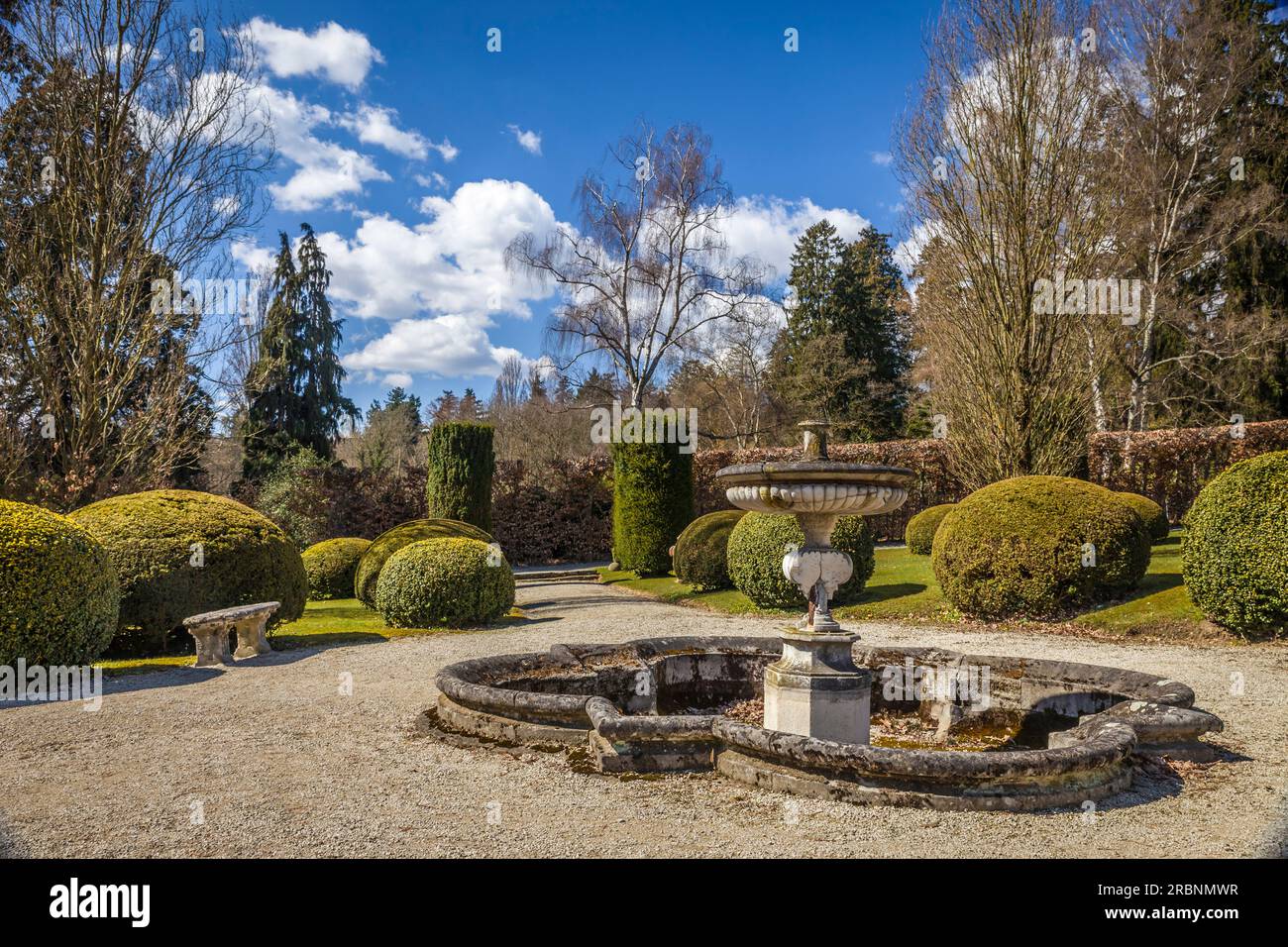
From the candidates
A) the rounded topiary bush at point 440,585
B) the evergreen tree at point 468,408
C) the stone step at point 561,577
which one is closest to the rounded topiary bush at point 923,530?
the stone step at point 561,577

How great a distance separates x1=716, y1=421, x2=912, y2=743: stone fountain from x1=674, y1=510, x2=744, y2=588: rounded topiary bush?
26.8ft

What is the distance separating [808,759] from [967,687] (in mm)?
2634

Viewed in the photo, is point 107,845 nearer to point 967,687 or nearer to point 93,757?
point 93,757

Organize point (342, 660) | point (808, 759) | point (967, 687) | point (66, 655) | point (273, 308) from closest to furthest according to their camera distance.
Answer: point (808, 759), point (967, 687), point (66, 655), point (342, 660), point (273, 308)

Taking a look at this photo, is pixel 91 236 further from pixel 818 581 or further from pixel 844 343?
pixel 844 343

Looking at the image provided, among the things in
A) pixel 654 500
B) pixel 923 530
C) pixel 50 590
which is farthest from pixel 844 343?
pixel 50 590

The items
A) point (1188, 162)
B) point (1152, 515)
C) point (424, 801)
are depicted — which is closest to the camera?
point (424, 801)

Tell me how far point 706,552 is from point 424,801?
997 centimetres

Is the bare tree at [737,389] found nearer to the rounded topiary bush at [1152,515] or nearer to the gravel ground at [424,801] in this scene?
the rounded topiary bush at [1152,515]

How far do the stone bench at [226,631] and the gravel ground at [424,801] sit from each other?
164cm

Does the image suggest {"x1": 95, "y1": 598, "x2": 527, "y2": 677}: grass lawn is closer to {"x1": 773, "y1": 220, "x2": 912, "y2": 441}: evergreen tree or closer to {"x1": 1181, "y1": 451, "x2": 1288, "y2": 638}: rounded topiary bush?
{"x1": 1181, "y1": 451, "x2": 1288, "y2": 638}: rounded topiary bush

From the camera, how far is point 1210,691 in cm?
636

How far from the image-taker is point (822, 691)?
193 inches

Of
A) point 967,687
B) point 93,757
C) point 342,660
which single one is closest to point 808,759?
point 967,687
